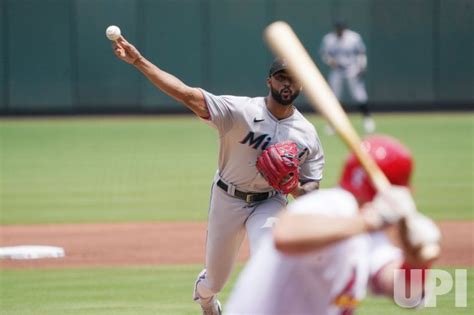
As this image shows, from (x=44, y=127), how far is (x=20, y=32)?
4.04 m

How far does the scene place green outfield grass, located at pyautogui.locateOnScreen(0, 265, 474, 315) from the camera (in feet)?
25.5

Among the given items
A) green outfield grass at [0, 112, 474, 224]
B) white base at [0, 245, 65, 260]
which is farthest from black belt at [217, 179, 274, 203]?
green outfield grass at [0, 112, 474, 224]

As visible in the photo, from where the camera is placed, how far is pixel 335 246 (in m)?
3.47

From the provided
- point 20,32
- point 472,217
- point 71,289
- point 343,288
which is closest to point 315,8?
point 20,32

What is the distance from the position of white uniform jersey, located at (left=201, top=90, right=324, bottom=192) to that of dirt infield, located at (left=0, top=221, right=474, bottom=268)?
3.40m

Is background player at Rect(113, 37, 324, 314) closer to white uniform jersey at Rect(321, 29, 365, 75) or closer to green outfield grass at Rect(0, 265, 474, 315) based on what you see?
green outfield grass at Rect(0, 265, 474, 315)

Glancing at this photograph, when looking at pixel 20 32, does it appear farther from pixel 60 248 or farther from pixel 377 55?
pixel 60 248

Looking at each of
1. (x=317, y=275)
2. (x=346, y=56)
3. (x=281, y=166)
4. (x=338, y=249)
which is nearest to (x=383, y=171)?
(x=338, y=249)

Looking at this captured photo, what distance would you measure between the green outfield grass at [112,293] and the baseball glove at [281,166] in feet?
5.64

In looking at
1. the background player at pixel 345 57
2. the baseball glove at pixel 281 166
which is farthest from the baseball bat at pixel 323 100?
the background player at pixel 345 57

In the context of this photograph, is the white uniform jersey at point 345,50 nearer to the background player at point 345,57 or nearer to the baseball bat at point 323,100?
the background player at point 345,57

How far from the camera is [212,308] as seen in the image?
7312 millimetres

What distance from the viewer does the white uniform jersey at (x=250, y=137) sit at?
6739mm

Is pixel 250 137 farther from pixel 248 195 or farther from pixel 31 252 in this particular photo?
pixel 31 252
